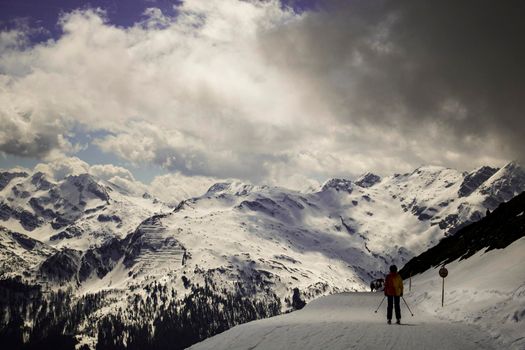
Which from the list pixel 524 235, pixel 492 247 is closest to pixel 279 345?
pixel 524 235

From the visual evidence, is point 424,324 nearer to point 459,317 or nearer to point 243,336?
point 459,317

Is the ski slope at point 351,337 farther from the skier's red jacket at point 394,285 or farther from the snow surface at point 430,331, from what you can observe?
the skier's red jacket at point 394,285

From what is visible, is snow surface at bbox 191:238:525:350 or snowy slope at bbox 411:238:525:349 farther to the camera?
snowy slope at bbox 411:238:525:349

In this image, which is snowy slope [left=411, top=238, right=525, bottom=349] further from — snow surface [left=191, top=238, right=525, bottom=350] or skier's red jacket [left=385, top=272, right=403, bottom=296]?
skier's red jacket [left=385, top=272, right=403, bottom=296]

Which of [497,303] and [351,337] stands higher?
[497,303]

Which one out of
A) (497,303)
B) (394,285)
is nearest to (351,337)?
(394,285)

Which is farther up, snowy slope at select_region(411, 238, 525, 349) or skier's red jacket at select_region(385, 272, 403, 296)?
skier's red jacket at select_region(385, 272, 403, 296)

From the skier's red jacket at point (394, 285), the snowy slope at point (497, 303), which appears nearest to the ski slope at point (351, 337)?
the snowy slope at point (497, 303)

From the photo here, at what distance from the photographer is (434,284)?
43.0m

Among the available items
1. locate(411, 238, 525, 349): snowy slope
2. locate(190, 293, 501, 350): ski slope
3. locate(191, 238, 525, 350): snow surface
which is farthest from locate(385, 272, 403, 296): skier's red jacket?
locate(411, 238, 525, 349): snowy slope

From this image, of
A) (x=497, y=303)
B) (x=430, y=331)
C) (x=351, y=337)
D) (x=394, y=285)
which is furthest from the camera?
(x=394, y=285)

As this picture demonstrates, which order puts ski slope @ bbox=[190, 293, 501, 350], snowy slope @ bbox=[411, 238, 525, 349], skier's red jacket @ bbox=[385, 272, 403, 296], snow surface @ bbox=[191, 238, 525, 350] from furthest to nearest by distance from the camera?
1. skier's red jacket @ bbox=[385, 272, 403, 296]
2. snowy slope @ bbox=[411, 238, 525, 349]
3. snow surface @ bbox=[191, 238, 525, 350]
4. ski slope @ bbox=[190, 293, 501, 350]

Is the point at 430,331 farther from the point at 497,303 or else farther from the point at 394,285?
the point at 497,303

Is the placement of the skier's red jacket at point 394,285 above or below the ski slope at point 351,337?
above
